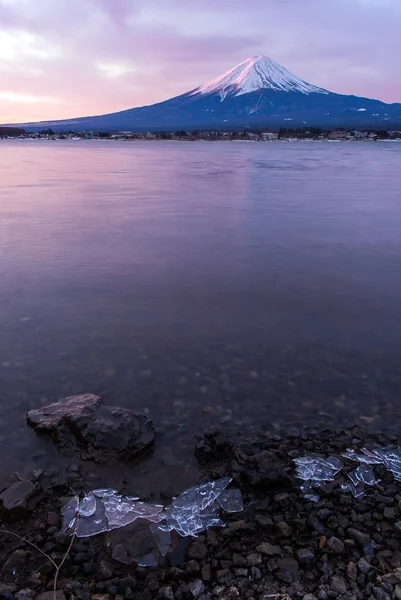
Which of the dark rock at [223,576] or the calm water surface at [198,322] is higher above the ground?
the dark rock at [223,576]

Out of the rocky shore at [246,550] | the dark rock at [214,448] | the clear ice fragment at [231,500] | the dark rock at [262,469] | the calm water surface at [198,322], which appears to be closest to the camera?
the rocky shore at [246,550]

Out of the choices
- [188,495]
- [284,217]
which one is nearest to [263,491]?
[188,495]

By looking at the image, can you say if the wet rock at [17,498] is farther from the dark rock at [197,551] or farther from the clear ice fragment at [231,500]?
the clear ice fragment at [231,500]

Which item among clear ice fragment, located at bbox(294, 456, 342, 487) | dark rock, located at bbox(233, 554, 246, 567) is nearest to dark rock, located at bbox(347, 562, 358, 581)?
dark rock, located at bbox(233, 554, 246, 567)

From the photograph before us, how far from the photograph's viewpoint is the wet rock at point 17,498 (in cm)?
356

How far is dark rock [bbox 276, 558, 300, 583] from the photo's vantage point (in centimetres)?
301

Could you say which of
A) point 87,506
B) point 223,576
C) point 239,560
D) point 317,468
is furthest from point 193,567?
point 317,468

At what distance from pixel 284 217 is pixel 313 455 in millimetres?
11454

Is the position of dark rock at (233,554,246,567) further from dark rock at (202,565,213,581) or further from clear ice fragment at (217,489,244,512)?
clear ice fragment at (217,489,244,512)

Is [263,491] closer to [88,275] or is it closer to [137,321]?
[137,321]

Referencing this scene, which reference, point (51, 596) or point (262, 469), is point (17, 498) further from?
point (262, 469)

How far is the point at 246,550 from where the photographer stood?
10.6 ft

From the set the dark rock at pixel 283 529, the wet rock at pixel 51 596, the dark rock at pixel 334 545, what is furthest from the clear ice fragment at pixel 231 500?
the wet rock at pixel 51 596

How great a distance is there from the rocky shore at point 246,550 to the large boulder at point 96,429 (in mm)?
305
